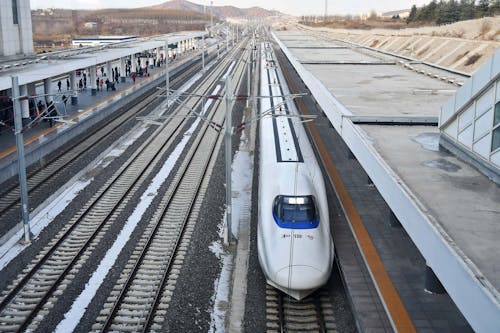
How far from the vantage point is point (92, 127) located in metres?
30.1

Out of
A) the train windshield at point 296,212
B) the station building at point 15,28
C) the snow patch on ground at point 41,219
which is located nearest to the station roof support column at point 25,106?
the snow patch on ground at point 41,219

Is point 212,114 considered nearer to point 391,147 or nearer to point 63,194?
point 63,194

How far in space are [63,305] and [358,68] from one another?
89.6ft

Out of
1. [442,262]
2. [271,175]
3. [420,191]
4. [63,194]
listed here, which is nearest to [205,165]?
[63,194]

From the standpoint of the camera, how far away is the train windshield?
12.2 m

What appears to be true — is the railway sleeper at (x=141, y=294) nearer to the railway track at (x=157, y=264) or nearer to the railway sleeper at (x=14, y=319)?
the railway track at (x=157, y=264)

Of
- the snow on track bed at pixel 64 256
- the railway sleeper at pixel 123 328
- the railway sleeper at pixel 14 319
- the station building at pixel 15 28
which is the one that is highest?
the station building at pixel 15 28

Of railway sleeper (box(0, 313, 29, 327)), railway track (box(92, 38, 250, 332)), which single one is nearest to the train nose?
railway track (box(92, 38, 250, 332))

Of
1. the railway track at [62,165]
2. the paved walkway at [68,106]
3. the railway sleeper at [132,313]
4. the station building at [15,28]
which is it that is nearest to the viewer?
the railway sleeper at [132,313]

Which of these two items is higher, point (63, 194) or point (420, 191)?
point (420, 191)

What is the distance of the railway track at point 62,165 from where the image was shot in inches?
691

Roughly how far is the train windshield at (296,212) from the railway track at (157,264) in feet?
9.66

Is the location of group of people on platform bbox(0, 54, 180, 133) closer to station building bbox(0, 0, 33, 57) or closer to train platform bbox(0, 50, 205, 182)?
train platform bbox(0, 50, 205, 182)

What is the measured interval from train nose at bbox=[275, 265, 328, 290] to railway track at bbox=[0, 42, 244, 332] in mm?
5005
